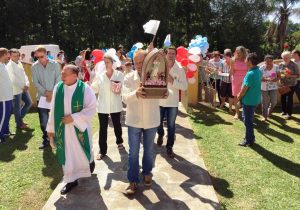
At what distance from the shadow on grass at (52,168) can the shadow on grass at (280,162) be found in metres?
3.64

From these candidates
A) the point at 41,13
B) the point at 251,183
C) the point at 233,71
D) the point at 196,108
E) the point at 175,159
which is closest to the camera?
the point at 251,183

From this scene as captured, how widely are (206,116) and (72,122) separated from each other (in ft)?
19.1

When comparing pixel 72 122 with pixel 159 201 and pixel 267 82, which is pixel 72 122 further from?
pixel 267 82

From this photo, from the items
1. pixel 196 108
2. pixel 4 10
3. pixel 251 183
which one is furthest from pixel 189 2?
pixel 251 183

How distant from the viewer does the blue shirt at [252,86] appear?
22.6ft

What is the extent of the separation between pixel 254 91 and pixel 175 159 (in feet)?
6.76

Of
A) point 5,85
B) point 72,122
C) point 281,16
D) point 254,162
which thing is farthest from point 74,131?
point 281,16

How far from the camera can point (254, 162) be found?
6.34 m

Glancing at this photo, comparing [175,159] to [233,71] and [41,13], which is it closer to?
[233,71]

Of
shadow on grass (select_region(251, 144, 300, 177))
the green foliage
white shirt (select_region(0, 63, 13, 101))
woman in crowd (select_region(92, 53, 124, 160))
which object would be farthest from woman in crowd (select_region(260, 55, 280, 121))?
the green foliage

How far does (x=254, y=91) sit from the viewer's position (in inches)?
275

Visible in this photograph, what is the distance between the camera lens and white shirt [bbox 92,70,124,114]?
6180mm

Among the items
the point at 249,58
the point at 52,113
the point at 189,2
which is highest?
the point at 189,2

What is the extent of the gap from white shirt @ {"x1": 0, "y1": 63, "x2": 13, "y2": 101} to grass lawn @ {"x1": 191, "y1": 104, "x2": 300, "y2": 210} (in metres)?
4.18
